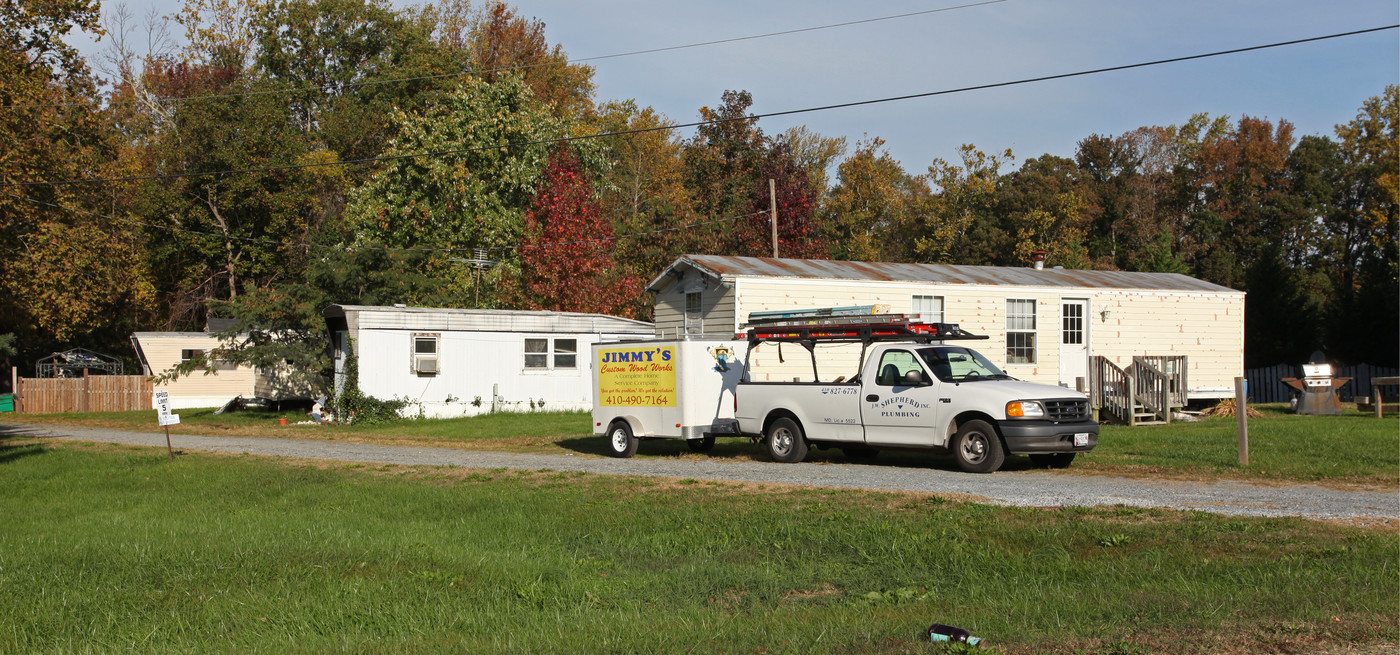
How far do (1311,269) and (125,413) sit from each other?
50.0 m

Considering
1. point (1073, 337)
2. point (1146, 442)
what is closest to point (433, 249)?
point (1073, 337)

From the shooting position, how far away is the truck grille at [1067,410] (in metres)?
13.6

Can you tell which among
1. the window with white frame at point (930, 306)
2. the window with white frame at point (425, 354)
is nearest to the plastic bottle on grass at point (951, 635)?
the window with white frame at point (930, 306)

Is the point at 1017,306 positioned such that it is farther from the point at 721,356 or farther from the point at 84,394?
the point at 84,394

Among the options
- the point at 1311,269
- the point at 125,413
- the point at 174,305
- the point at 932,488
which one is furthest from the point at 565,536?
the point at 1311,269

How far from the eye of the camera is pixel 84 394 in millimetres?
38406

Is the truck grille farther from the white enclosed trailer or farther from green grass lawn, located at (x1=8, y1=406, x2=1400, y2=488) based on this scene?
the white enclosed trailer

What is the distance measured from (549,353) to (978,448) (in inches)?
666

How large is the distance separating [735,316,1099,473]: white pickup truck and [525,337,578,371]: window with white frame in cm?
1350

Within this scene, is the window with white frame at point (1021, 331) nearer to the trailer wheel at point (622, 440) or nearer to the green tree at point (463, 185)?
the trailer wheel at point (622, 440)

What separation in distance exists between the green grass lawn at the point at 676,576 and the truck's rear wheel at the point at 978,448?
272 centimetres

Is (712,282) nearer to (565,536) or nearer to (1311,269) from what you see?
(565,536)

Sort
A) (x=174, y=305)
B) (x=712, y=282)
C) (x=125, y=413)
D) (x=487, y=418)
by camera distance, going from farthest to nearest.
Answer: (x=174, y=305) → (x=125, y=413) → (x=487, y=418) → (x=712, y=282)

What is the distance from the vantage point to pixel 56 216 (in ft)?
91.9
